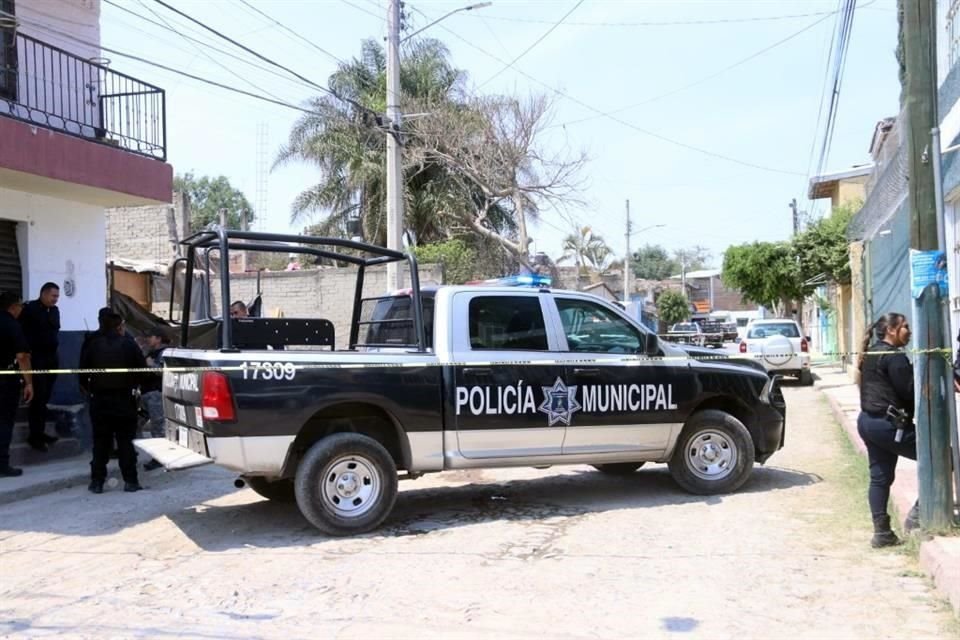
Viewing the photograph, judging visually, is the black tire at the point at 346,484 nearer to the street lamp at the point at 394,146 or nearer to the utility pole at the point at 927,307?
the utility pole at the point at 927,307

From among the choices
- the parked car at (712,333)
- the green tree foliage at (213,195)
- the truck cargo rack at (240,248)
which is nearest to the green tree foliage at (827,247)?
the parked car at (712,333)

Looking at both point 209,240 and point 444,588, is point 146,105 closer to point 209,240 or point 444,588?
point 209,240

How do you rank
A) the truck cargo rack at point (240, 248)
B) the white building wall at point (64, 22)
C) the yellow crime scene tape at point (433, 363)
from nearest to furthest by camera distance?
the yellow crime scene tape at point (433, 363)
the truck cargo rack at point (240, 248)
the white building wall at point (64, 22)

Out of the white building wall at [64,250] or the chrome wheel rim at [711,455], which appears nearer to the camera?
the chrome wheel rim at [711,455]

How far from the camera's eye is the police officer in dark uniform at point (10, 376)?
28.9 ft

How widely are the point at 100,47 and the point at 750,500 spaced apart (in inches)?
381

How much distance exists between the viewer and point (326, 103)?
2780 cm

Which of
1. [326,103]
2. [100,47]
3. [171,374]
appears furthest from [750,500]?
[326,103]

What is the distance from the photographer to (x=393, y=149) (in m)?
17.1

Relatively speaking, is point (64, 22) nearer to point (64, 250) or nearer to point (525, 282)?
point (64, 250)

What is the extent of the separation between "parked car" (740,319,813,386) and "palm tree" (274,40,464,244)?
10.4 m

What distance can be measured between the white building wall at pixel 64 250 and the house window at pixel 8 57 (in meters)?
1.19

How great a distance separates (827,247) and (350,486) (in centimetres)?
2382

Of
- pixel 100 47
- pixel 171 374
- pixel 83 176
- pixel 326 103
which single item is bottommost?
pixel 171 374
